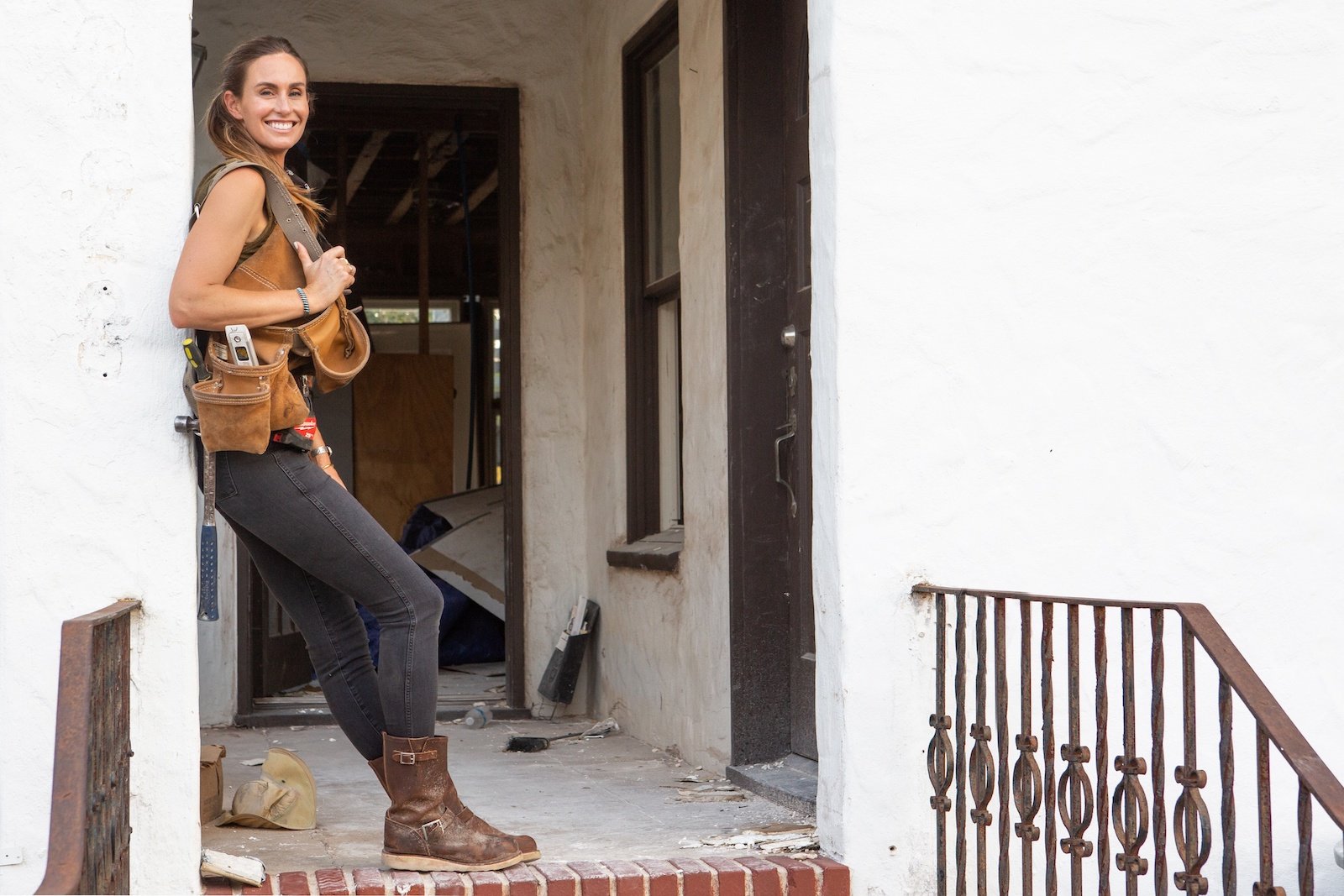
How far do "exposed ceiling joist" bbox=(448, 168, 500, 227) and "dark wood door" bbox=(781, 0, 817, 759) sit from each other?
18.3 ft

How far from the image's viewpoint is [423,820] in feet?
10.9

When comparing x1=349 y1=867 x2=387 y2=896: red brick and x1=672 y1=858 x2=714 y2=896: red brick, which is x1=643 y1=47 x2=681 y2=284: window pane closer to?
x1=672 y1=858 x2=714 y2=896: red brick

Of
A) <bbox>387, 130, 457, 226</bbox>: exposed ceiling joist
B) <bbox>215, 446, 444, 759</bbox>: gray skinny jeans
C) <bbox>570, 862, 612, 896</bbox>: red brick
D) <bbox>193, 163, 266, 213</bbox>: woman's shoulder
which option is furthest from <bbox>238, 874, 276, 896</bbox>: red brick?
<bbox>387, 130, 457, 226</bbox>: exposed ceiling joist

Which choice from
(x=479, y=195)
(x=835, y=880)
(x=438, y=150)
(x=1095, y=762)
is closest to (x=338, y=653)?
(x=835, y=880)

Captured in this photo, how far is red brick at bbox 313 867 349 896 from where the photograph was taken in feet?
10.4

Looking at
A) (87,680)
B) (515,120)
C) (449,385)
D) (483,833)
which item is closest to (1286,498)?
(483,833)

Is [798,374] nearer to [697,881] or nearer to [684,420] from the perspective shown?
[684,420]

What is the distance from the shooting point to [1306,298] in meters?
3.71

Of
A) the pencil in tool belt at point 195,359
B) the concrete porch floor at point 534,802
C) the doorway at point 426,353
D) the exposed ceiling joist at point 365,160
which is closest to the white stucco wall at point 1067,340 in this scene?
the concrete porch floor at point 534,802

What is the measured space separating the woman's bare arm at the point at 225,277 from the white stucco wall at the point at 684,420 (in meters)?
1.99

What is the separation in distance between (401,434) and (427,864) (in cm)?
750

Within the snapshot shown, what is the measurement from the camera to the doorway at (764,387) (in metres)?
4.66

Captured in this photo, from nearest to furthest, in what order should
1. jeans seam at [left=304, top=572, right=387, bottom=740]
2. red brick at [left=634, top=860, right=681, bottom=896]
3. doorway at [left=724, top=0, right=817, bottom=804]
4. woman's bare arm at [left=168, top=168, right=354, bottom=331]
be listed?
1. woman's bare arm at [left=168, top=168, right=354, bottom=331]
2. red brick at [left=634, top=860, right=681, bottom=896]
3. jeans seam at [left=304, top=572, right=387, bottom=740]
4. doorway at [left=724, top=0, right=817, bottom=804]

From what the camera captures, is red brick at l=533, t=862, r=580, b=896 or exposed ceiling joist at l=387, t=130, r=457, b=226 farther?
exposed ceiling joist at l=387, t=130, r=457, b=226
